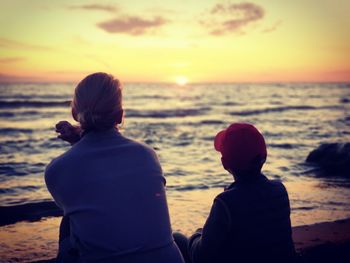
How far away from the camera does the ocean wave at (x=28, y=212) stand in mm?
6195

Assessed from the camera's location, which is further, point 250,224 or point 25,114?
point 25,114

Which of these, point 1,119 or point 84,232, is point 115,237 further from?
point 1,119

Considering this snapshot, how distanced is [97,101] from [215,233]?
40.1 inches

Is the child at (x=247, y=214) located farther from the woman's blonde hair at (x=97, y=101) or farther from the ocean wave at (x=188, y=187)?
the ocean wave at (x=188, y=187)

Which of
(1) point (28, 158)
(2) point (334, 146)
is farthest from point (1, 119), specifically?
→ (2) point (334, 146)

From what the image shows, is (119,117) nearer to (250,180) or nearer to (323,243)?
(250,180)

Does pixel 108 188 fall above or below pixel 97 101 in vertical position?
below

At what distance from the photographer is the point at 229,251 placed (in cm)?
248

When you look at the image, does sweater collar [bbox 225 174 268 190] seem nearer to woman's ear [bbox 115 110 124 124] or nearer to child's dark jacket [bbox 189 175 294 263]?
child's dark jacket [bbox 189 175 294 263]

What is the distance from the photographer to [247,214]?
7.93 ft

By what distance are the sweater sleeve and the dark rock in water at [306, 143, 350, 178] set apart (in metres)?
8.01

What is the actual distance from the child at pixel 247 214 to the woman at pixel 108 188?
288 millimetres

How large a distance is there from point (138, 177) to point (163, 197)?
0.70 feet

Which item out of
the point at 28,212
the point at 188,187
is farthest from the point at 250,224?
the point at 188,187
